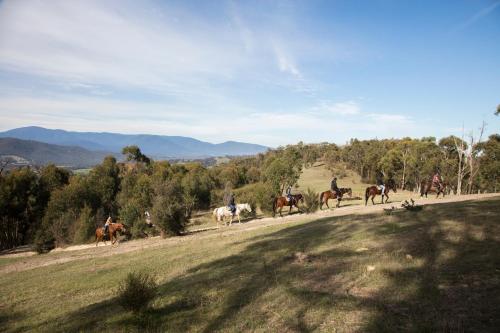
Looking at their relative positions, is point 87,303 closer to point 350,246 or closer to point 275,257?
point 275,257

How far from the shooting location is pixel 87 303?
41.7 ft

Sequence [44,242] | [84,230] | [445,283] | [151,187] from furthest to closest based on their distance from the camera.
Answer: [151,187], [84,230], [44,242], [445,283]

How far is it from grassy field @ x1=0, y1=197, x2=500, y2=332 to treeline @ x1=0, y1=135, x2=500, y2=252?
16.3m

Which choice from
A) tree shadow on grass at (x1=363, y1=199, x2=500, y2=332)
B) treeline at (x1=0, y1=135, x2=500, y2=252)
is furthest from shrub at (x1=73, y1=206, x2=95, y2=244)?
tree shadow on grass at (x1=363, y1=199, x2=500, y2=332)

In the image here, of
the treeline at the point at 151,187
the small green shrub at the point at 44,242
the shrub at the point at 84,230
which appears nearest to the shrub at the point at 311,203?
the treeline at the point at 151,187

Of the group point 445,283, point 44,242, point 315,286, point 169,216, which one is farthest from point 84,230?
point 445,283

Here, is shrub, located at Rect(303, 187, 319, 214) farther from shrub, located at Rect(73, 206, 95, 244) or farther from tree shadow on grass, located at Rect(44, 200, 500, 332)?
shrub, located at Rect(73, 206, 95, 244)

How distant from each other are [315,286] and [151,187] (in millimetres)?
50588

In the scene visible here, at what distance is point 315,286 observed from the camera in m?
10.3

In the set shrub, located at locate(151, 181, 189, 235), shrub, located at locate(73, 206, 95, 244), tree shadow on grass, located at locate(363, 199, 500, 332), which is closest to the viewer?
tree shadow on grass, located at locate(363, 199, 500, 332)

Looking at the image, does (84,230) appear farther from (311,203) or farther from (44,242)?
(311,203)

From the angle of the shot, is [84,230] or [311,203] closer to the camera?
[311,203]

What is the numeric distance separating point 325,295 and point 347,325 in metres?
1.76

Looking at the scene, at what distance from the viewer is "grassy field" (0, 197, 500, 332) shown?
318 inches
